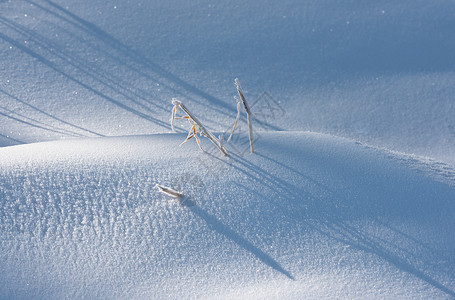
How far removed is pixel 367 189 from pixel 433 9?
1.98 metres

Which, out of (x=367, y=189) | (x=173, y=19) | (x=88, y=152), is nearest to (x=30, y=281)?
(x=88, y=152)

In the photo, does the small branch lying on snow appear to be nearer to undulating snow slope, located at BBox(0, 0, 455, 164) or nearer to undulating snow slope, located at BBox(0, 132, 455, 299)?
undulating snow slope, located at BBox(0, 132, 455, 299)

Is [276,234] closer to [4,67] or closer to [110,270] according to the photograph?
[110,270]

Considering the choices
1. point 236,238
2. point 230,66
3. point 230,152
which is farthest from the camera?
point 230,66

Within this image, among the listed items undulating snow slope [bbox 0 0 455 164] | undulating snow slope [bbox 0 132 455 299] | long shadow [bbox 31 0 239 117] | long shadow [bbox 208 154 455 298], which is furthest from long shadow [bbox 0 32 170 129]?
long shadow [bbox 208 154 455 298]

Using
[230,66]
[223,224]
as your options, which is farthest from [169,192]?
[230,66]

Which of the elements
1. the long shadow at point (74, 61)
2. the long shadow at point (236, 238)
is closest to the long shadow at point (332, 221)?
the long shadow at point (236, 238)

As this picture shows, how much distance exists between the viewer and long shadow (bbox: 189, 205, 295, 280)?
3.74 ft

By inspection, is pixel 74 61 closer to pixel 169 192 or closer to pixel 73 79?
pixel 73 79

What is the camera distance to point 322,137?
171cm

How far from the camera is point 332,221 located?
1.27 m

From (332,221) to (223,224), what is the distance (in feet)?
1.27

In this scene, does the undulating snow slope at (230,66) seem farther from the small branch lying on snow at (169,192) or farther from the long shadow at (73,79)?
the small branch lying on snow at (169,192)

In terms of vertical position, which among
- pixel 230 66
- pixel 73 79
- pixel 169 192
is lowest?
pixel 169 192
